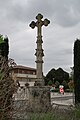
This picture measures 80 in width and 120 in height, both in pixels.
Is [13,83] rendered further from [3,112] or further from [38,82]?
[38,82]

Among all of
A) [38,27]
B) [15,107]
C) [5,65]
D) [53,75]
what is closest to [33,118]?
[15,107]

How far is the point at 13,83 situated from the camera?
217 inches

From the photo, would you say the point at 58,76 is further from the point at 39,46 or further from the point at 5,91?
the point at 5,91

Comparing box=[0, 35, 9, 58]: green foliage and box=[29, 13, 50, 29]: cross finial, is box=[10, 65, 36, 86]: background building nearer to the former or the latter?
box=[0, 35, 9, 58]: green foliage

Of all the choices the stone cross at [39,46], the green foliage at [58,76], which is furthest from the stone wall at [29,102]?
the green foliage at [58,76]

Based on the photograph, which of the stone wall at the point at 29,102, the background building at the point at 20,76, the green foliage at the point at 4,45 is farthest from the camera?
the green foliage at the point at 4,45

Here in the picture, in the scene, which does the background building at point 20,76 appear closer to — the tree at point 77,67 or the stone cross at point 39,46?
the stone cross at point 39,46

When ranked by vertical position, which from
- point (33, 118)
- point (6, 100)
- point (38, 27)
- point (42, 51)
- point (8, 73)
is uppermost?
point (38, 27)

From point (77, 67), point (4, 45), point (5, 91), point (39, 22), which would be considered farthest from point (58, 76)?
point (5, 91)

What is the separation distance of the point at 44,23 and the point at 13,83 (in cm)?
1072

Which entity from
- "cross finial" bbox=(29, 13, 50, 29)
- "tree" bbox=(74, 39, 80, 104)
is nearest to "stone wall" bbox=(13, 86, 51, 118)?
"cross finial" bbox=(29, 13, 50, 29)

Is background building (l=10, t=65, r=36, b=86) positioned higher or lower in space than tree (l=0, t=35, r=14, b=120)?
higher

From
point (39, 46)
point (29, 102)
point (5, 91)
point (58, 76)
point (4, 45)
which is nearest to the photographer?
point (5, 91)

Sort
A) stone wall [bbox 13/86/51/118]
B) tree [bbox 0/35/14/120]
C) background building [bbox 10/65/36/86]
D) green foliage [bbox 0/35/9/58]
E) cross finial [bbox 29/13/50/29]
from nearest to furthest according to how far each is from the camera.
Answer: tree [bbox 0/35/14/120] → stone wall [bbox 13/86/51/118] → background building [bbox 10/65/36/86] → green foliage [bbox 0/35/9/58] → cross finial [bbox 29/13/50/29]
